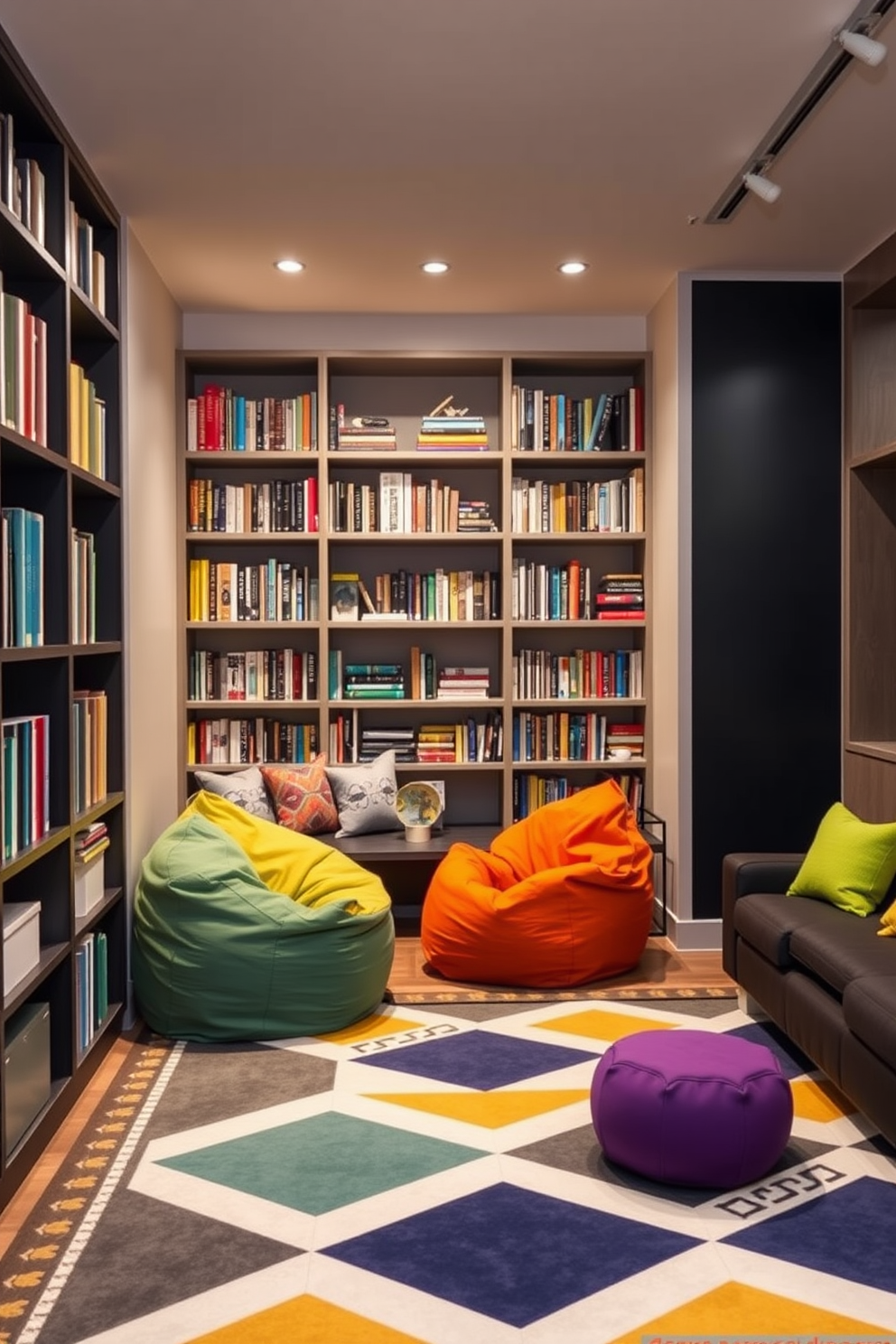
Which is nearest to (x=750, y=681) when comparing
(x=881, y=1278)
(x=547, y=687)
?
(x=547, y=687)

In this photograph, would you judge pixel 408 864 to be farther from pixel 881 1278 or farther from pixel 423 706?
pixel 881 1278

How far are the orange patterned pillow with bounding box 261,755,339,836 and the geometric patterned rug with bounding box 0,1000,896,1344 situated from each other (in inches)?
62.8

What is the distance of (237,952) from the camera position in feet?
13.0

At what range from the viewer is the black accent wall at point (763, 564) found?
519 centimetres

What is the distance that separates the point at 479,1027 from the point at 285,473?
2.96 meters

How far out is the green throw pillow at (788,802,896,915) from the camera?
3.94 meters

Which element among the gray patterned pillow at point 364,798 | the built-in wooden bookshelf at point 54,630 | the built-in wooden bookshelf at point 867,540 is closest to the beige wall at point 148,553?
the built-in wooden bookshelf at point 54,630

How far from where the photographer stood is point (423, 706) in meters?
5.77

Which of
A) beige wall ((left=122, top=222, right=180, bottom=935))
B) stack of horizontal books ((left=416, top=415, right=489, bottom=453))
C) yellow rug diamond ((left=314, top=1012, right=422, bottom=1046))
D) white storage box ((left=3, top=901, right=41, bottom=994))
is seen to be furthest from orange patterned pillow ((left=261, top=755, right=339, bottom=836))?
white storage box ((left=3, top=901, right=41, bottom=994))

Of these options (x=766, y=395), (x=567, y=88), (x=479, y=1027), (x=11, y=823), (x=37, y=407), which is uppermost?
(x=567, y=88)

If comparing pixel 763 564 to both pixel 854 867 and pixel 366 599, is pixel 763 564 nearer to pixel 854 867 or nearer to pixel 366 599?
pixel 854 867

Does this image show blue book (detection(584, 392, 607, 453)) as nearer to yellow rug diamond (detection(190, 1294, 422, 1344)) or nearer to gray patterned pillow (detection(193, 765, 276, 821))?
gray patterned pillow (detection(193, 765, 276, 821))

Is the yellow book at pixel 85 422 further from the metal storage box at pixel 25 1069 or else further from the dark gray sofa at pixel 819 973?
the dark gray sofa at pixel 819 973

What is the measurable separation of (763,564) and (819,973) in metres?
2.17
